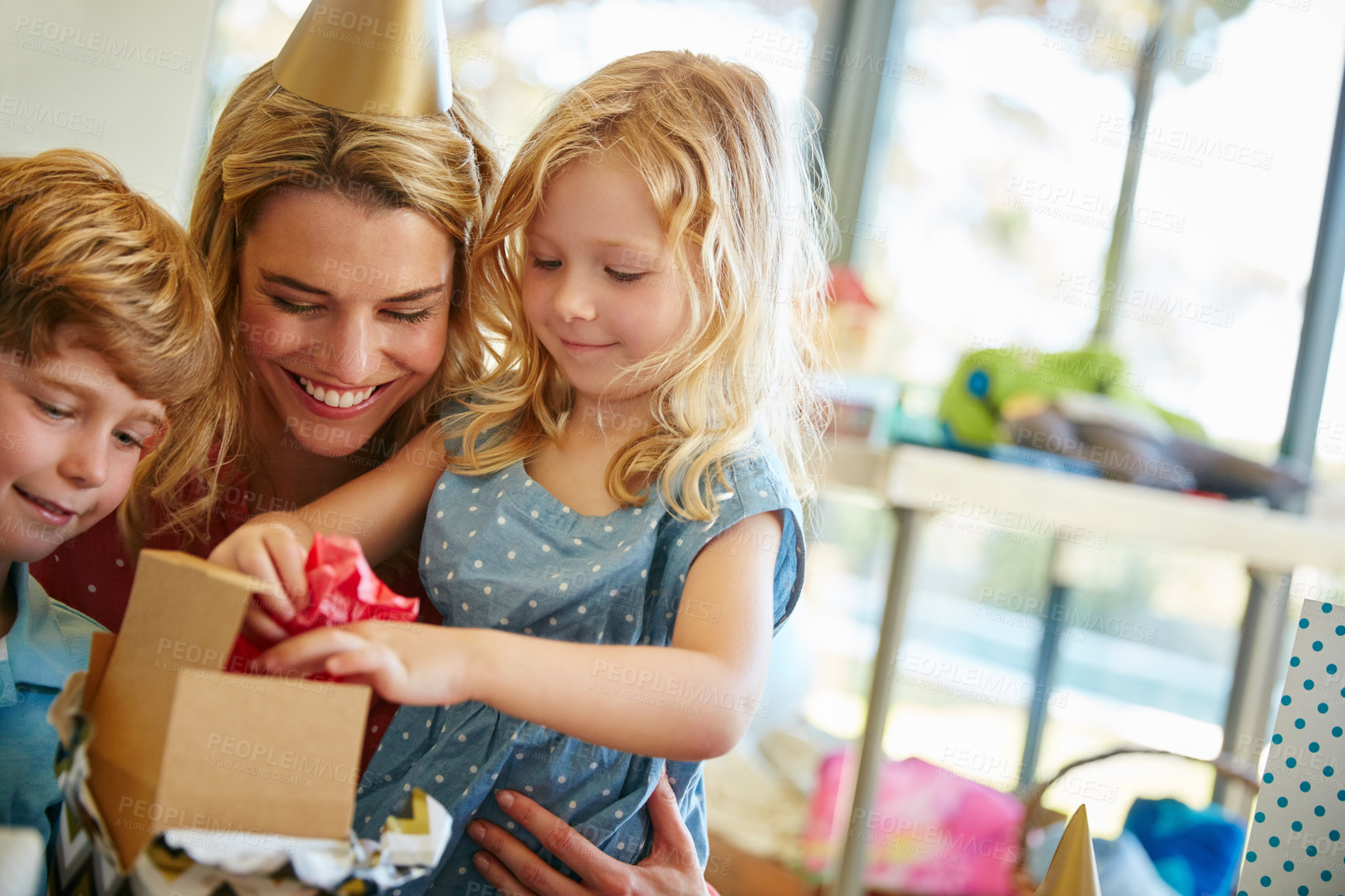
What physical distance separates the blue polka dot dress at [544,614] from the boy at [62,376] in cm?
27

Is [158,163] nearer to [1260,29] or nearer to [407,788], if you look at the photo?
[407,788]

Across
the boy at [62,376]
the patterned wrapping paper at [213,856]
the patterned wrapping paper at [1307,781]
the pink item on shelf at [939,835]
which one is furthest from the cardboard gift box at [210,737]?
the pink item on shelf at [939,835]

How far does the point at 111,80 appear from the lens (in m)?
1.45

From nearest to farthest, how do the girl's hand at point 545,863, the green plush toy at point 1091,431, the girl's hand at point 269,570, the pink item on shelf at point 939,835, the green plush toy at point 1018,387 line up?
the girl's hand at point 269,570 → the girl's hand at point 545,863 → the green plush toy at point 1091,431 → the green plush toy at point 1018,387 → the pink item on shelf at point 939,835

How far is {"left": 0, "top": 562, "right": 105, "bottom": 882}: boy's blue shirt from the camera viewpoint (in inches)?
31.1

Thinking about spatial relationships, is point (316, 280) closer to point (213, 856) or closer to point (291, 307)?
point (291, 307)

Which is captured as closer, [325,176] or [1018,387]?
[325,176]

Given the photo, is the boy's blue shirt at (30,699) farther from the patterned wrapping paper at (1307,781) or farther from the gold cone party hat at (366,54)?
the patterned wrapping paper at (1307,781)

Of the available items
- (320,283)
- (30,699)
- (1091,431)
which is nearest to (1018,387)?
(1091,431)

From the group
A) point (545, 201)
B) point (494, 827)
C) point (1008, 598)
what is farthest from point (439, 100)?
point (1008, 598)

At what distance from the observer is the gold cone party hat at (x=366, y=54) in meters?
0.86

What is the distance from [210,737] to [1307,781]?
915mm

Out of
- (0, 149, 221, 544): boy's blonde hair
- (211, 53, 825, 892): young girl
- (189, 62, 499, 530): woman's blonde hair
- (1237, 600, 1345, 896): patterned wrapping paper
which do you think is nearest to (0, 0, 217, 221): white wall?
(189, 62, 499, 530): woman's blonde hair

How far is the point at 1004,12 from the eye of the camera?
2.54m
